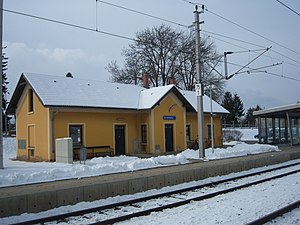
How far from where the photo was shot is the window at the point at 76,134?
22.8 meters

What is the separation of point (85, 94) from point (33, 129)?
4195mm

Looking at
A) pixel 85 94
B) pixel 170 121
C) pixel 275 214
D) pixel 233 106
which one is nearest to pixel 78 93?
pixel 85 94

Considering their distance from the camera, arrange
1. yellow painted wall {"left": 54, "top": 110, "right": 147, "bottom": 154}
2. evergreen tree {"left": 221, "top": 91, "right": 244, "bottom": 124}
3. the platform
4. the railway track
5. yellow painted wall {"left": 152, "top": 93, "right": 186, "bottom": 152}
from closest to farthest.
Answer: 1. the railway track
2. the platform
3. yellow painted wall {"left": 54, "top": 110, "right": 147, "bottom": 154}
4. yellow painted wall {"left": 152, "top": 93, "right": 186, "bottom": 152}
5. evergreen tree {"left": 221, "top": 91, "right": 244, "bottom": 124}

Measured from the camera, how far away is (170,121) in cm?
2753

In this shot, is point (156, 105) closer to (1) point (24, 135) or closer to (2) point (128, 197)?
(1) point (24, 135)

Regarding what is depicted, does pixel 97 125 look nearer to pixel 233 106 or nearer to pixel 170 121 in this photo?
pixel 170 121

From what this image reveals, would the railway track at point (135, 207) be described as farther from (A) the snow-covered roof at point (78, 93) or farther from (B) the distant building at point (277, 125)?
(B) the distant building at point (277, 125)

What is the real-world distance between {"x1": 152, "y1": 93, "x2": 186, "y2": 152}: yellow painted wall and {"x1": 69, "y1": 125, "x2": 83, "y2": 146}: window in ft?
18.3

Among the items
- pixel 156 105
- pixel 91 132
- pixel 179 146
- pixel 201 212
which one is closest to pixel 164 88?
pixel 156 105

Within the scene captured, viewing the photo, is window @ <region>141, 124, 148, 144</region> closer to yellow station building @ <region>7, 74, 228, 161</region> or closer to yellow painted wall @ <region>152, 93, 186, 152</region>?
yellow station building @ <region>7, 74, 228, 161</region>

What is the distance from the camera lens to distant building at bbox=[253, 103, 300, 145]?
30641mm

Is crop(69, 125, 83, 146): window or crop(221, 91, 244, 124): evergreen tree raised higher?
crop(221, 91, 244, 124): evergreen tree

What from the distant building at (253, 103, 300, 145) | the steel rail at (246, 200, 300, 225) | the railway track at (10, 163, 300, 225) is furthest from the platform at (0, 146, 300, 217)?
the distant building at (253, 103, 300, 145)

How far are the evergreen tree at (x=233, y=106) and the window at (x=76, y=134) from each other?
59219mm
